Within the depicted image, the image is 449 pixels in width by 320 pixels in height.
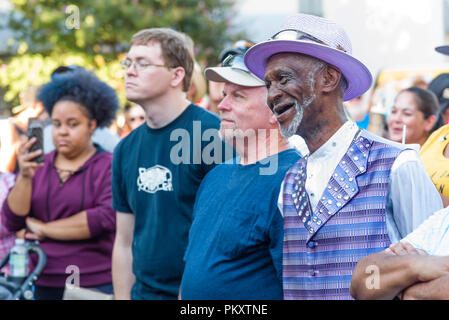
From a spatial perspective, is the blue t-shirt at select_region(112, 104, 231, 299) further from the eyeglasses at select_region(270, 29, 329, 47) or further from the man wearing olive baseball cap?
the eyeglasses at select_region(270, 29, 329, 47)

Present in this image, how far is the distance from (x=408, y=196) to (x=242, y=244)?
838 mm

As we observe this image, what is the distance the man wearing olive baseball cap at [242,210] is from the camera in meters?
2.95

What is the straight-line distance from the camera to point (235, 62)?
338 cm

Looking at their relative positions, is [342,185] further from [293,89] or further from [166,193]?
[166,193]

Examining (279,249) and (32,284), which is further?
(32,284)

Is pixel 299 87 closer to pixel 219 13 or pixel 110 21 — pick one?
pixel 110 21

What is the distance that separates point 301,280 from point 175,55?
186 cm

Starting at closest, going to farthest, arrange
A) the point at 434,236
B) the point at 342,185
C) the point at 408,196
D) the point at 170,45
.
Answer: the point at 434,236, the point at 408,196, the point at 342,185, the point at 170,45

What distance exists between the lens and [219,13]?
16094mm

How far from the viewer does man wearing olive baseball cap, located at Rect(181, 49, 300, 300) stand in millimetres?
2953

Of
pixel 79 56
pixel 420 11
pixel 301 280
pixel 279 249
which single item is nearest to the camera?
pixel 301 280

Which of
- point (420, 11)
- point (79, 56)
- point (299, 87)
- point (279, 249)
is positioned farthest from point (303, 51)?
point (79, 56)

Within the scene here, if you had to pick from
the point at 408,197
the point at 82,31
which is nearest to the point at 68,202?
the point at 408,197
